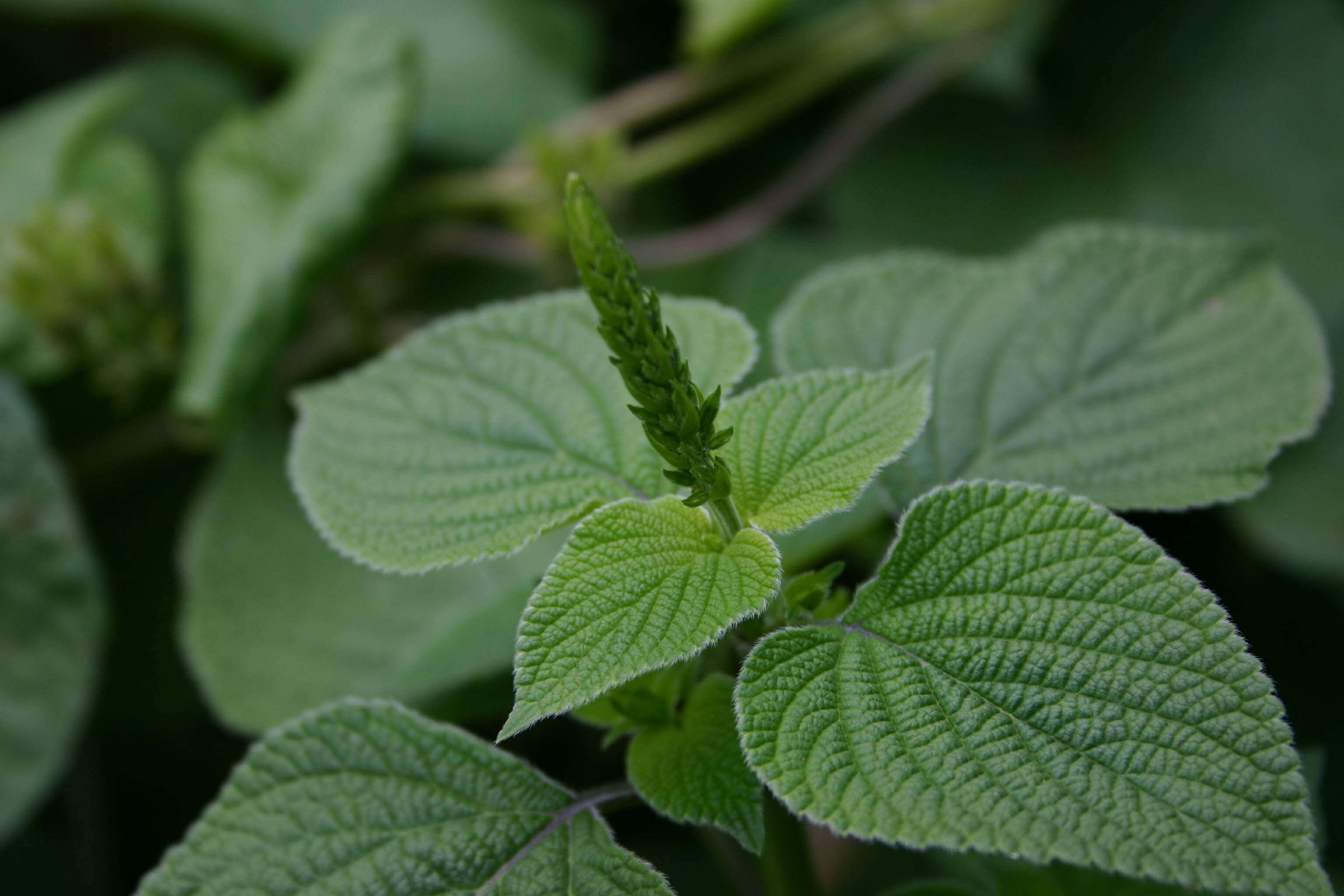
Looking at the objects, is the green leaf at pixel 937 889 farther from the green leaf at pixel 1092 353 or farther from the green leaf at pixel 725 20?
the green leaf at pixel 725 20

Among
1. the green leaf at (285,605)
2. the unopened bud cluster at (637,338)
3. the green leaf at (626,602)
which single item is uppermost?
the unopened bud cluster at (637,338)

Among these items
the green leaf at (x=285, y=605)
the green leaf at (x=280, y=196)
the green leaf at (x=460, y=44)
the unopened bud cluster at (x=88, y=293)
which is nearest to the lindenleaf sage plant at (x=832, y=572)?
the green leaf at (x=285, y=605)

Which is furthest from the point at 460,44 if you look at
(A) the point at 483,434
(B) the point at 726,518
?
(B) the point at 726,518

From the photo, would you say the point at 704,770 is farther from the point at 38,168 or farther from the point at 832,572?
the point at 38,168

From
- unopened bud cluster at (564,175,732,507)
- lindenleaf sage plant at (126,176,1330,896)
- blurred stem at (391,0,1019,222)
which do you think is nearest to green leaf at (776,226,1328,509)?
lindenleaf sage plant at (126,176,1330,896)

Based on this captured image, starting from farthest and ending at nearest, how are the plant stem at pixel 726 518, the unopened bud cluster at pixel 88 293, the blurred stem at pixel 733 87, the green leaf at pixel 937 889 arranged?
the blurred stem at pixel 733 87 → the unopened bud cluster at pixel 88 293 → the green leaf at pixel 937 889 → the plant stem at pixel 726 518

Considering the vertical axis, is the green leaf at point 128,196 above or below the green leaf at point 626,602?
above

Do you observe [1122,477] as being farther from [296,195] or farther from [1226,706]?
[296,195]
